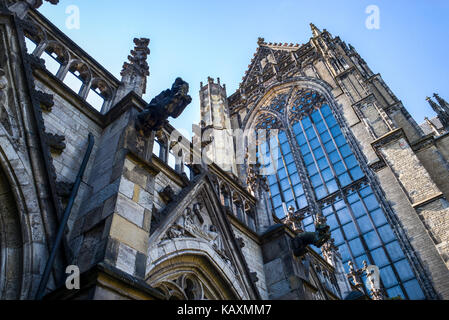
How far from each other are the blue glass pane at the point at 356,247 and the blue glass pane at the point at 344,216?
3.26 ft

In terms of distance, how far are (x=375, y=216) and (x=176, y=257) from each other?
1164 centimetres

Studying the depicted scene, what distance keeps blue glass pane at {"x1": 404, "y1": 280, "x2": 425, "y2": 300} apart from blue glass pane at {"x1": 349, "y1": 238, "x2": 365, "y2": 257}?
1.93 meters

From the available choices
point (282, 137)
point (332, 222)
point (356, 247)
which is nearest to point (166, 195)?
point (356, 247)

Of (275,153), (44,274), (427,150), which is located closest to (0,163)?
(44,274)

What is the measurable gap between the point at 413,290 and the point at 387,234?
2.22 meters

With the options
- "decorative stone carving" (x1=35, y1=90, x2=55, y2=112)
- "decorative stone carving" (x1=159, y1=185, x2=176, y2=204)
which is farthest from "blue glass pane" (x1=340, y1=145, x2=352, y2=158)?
"decorative stone carving" (x1=35, y1=90, x2=55, y2=112)

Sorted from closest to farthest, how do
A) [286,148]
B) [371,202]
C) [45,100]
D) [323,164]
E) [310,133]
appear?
[45,100]
[371,202]
[323,164]
[310,133]
[286,148]

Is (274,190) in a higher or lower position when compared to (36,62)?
higher

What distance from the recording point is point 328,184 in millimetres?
17031

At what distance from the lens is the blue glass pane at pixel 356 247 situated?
13961mm

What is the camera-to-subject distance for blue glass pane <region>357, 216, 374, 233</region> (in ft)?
47.2

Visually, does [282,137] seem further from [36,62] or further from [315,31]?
[36,62]

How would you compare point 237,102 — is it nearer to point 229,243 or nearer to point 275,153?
point 275,153

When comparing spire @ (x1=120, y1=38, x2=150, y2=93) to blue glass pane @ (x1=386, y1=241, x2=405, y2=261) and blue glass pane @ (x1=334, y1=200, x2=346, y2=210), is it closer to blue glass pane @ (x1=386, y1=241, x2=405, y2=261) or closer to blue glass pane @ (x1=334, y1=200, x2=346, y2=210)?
blue glass pane @ (x1=386, y1=241, x2=405, y2=261)
